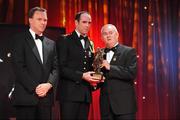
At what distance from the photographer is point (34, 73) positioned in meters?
3.66

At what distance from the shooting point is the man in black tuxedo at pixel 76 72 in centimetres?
393

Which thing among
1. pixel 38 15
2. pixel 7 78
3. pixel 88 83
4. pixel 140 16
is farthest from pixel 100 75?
pixel 140 16

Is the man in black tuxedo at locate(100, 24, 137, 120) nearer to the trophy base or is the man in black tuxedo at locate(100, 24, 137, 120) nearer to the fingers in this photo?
the trophy base

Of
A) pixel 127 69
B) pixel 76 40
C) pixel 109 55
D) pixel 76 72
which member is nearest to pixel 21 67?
pixel 76 72

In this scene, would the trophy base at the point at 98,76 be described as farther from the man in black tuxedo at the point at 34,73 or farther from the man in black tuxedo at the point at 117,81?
the man in black tuxedo at the point at 34,73

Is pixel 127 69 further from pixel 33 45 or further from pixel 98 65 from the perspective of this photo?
pixel 33 45

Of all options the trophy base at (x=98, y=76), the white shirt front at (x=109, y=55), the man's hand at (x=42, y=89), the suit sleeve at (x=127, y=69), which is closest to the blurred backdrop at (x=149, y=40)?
the white shirt front at (x=109, y=55)

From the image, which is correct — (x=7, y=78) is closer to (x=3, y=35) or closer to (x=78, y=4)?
(x=3, y=35)

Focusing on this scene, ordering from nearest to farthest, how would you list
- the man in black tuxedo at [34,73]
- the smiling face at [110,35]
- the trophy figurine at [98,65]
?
1. the man in black tuxedo at [34,73]
2. the trophy figurine at [98,65]
3. the smiling face at [110,35]

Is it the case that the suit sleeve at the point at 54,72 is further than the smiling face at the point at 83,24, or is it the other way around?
the smiling face at the point at 83,24

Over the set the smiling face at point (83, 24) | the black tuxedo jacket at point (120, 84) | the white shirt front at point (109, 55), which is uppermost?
the smiling face at point (83, 24)

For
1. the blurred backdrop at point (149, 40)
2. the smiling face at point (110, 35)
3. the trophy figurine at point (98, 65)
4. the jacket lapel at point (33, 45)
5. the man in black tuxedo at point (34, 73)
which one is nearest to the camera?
the man in black tuxedo at point (34, 73)

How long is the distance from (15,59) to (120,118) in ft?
4.13

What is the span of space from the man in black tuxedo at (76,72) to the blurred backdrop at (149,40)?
1912mm
